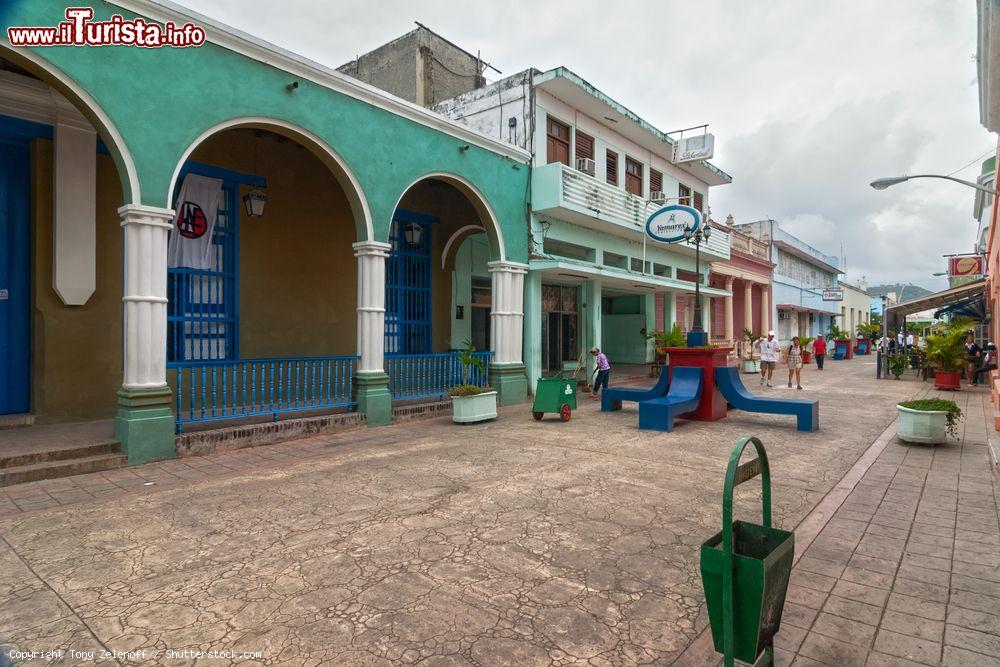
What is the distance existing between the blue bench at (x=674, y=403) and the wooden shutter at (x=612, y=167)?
8.22 meters

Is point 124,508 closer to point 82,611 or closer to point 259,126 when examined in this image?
point 82,611

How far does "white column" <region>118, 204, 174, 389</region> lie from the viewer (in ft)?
21.9

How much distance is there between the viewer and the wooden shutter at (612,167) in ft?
53.5

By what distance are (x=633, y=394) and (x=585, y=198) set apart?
5594 millimetres

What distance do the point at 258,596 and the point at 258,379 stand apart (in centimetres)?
715

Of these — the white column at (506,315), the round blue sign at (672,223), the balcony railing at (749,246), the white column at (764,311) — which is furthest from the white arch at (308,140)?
the white column at (764,311)

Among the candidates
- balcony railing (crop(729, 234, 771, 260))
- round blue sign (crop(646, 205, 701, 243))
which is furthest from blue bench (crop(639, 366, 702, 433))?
balcony railing (crop(729, 234, 771, 260))

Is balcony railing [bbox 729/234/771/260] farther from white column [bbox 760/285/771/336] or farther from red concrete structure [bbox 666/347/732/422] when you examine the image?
red concrete structure [bbox 666/347/732/422]

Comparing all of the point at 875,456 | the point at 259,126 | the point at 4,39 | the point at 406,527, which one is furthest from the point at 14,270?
the point at 875,456

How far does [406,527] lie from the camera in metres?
4.51

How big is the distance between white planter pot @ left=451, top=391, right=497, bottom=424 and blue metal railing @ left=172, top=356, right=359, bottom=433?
178cm

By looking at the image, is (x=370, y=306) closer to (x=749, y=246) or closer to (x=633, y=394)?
(x=633, y=394)

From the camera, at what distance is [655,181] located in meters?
18.7

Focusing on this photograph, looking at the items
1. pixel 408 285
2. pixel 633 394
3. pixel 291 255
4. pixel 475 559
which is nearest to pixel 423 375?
pixel 408 285
